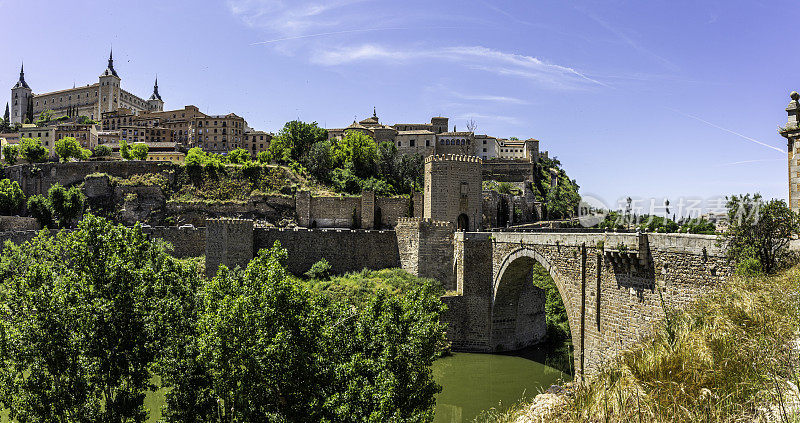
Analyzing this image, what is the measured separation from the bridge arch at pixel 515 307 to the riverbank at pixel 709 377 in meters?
14.9

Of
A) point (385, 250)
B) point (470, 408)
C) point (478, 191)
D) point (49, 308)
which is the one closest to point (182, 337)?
point (49, 308)

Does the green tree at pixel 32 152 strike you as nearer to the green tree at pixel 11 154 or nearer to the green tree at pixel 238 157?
the green tree at pixel 11 154

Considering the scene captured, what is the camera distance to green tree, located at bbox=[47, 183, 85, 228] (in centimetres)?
4353

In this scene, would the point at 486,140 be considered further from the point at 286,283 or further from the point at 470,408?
the point at 286,283

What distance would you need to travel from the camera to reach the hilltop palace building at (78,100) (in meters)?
106

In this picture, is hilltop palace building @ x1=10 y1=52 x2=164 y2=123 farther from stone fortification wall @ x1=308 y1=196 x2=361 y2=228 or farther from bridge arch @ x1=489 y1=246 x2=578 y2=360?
bridge arch @ x1=489 y1=246 x2=578 y2=360

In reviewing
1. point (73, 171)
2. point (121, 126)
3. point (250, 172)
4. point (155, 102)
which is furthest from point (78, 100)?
point (250, 172)

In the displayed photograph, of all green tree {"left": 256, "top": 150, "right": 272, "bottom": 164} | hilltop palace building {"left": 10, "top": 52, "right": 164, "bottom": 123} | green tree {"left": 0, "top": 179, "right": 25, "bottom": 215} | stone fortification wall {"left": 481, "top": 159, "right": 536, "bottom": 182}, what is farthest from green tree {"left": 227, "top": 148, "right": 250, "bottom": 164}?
hilltop palace building {"left": 10, "top": 52, "right": 164, "bottom": 123}

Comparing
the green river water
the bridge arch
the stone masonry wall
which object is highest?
the stone masonry wall

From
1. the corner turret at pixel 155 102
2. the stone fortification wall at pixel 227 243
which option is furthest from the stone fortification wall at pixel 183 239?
the corner turret at pixel 155 102

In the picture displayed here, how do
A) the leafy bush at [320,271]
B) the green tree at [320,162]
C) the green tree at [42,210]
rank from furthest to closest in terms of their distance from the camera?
1. the green tree at [320,162]
2. the green tree at [42,210]
3. the leafy bush at [320,271]

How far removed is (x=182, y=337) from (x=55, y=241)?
28.5m

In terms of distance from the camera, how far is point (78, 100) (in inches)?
4203

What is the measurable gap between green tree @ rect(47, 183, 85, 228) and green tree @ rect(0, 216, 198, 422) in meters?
33.8
